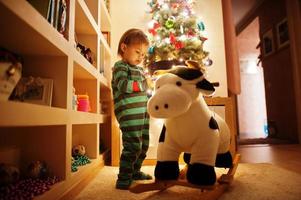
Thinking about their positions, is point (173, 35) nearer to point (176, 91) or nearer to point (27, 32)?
point (176, 91)

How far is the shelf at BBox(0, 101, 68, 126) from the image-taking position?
45cm

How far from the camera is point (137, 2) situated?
191cm

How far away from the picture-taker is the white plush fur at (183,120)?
30.8 inches

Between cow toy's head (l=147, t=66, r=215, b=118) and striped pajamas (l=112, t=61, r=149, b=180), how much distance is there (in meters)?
0.22

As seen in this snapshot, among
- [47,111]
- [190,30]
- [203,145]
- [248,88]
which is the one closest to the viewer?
[47,111]

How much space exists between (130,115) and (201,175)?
0.43 metres

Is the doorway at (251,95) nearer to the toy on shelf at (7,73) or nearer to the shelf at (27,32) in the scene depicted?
the shelf at (27,32)

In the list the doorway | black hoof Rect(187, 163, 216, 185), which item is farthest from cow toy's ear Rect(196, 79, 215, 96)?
the doorway

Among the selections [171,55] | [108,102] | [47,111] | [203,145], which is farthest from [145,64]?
[47,111]

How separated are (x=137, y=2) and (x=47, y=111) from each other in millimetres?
1528

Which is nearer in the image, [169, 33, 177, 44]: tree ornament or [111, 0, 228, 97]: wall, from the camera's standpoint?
[169, 33, 177, 44]: tree ornament

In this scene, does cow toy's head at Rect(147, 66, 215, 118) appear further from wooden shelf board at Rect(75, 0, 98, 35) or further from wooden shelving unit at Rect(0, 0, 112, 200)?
wooden shelf board at Rect(75, 0, 98, 35)

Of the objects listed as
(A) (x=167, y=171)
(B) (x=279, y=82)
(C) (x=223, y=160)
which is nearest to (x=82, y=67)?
(A) (x=167, y=171)

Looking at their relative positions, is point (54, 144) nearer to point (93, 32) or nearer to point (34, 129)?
point (34, 129)
